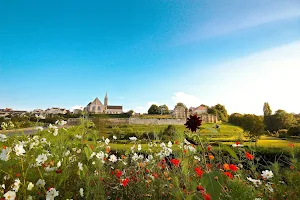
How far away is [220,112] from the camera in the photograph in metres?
77.5

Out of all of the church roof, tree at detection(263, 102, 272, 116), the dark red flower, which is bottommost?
the dark red flower

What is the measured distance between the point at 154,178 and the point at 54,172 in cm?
133

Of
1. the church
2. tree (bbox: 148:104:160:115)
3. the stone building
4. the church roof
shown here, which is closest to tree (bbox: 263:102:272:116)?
the stone building

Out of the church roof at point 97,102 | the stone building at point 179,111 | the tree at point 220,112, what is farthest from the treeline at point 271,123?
the church roof at point 97,102

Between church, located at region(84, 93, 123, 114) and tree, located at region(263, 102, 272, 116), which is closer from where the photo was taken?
tree, located at region(263, 102, 272, 116)

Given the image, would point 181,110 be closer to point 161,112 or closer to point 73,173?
point 161,112

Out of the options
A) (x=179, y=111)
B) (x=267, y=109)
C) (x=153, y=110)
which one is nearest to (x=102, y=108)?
(x=153, y=110)

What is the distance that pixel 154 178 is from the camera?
126 inches

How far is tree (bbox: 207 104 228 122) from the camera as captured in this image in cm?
7644

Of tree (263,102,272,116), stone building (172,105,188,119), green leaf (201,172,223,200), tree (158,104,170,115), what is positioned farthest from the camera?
tree (158,104,170,115)

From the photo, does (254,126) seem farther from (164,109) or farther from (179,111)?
(164,109)

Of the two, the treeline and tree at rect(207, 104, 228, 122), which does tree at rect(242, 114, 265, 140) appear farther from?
tree at rect(207, 104, 228, 122)

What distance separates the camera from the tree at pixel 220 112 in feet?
→ 251

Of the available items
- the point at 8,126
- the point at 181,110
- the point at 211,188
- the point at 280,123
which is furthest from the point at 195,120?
the point at 181,110
